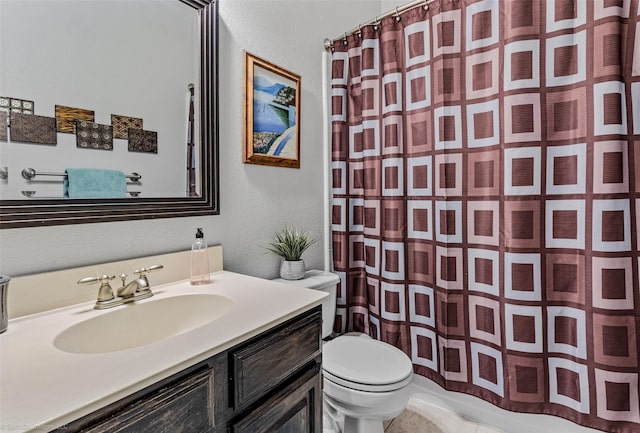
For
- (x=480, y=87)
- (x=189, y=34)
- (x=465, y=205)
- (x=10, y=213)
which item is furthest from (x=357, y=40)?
(x=10, y=213)

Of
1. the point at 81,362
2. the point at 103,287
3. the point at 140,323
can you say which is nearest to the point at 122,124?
the point at 103,287

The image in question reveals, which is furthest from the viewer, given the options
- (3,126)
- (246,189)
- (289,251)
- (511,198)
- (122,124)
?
(289,251)

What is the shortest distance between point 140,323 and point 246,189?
2.35ft

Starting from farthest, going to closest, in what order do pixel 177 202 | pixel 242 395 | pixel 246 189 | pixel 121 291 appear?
pixel 246 189 < pixel 177 202 < pixel 121 291 < pixel 242 395

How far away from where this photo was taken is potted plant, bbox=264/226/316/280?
1548mm

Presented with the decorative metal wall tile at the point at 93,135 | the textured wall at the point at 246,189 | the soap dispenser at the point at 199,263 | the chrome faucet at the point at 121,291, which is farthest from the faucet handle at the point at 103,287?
the decorative metal wall tile at the point at 93,135

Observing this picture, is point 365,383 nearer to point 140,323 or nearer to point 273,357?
point 273,357

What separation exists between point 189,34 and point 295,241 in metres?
0.99

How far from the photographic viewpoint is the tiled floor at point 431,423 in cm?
144

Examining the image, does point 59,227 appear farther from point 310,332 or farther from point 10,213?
point 310,332

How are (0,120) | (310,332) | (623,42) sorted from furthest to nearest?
(623,42), (310,332), (0,120)

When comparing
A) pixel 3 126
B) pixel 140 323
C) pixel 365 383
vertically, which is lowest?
pixel 365 383

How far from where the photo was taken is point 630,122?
3.71 ft

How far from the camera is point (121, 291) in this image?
3.04 ft
